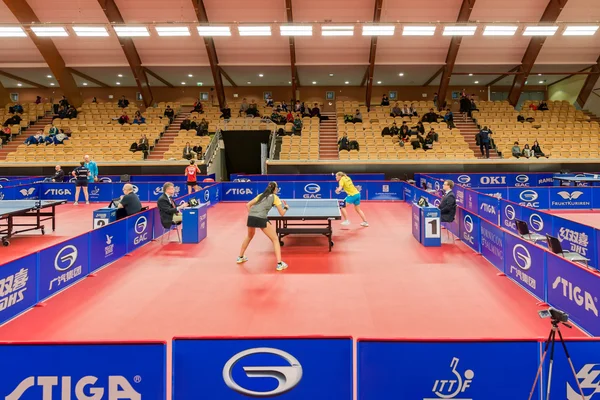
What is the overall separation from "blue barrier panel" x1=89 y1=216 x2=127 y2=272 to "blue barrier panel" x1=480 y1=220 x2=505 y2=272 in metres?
7.22

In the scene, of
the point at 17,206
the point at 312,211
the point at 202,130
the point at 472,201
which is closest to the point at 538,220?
the point at 472,201

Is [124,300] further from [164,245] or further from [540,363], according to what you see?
[540,363]

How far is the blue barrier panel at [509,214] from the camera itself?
32.2 feet

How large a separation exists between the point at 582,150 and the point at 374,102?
13917mm

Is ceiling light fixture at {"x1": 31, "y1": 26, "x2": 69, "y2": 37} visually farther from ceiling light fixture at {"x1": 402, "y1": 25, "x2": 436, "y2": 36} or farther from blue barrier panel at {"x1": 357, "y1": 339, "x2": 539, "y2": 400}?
blue barrier panel at {"x1": 357, "y1": 339, "x2": 539, "y2": 400}

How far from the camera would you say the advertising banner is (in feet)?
18.2

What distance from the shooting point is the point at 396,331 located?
4508mm

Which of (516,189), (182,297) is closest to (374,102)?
(516,189)

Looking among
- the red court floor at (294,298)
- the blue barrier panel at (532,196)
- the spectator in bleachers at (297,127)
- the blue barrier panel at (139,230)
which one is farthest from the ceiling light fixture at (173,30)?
the blue barrier panel at (532,196)

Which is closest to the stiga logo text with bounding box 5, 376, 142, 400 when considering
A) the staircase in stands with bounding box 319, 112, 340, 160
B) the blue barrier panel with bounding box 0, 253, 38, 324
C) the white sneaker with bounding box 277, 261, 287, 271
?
the blue barrier panel with bounding box 0, 253, 38, 324

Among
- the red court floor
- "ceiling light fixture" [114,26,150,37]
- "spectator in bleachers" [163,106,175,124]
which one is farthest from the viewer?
"spectator in bleachers" [163,106,175,124]

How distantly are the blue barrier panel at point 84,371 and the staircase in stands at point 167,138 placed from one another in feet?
67.7

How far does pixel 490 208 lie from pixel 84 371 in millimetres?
11332

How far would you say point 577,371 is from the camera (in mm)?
2539
